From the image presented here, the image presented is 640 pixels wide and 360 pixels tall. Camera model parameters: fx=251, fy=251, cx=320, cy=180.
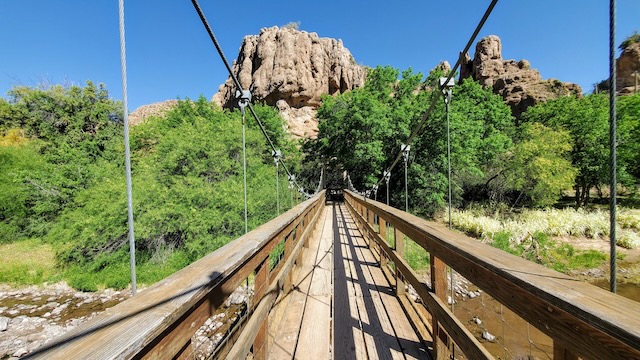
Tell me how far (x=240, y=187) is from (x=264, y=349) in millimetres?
8852

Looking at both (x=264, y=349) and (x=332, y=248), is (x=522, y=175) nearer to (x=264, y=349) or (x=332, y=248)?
(x=332, y=248)

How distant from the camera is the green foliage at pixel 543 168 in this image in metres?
11.3

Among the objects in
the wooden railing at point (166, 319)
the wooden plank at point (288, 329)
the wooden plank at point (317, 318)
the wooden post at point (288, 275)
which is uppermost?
the wooden railing at point (166, 319)

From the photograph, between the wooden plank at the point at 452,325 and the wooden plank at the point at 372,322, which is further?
the wooden plank at the point at 372,322

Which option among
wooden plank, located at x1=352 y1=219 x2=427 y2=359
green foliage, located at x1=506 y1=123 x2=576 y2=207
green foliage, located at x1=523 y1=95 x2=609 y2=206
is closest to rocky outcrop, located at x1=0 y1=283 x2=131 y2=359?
wooden plank, located at x1=352 y1=219 x2=427 y2=359

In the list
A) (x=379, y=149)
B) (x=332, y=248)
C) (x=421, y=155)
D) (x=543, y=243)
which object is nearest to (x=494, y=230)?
(x=543, y=243)

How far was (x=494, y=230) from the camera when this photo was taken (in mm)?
9219

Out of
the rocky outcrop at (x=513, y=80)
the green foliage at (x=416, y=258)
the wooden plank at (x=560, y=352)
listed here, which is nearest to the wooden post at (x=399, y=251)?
the wooden plank at (x=560, y=352)

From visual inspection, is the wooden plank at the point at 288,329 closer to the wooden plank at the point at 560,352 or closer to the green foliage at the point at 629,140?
the wooden plank at the point at 560,352

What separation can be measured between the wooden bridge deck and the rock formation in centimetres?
2500

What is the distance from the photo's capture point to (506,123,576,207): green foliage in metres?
11.3

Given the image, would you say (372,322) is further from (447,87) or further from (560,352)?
(447,87)

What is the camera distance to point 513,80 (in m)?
23.4

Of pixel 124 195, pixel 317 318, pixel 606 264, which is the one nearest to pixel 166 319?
pixel 317 318
